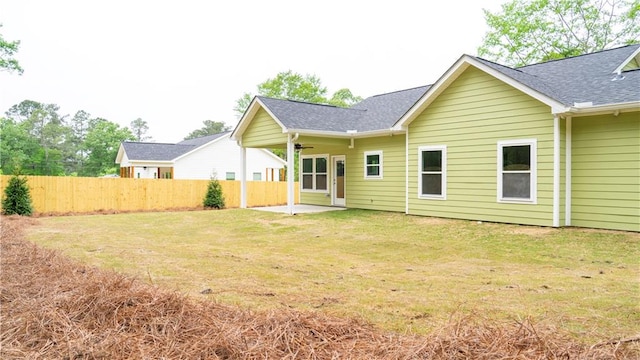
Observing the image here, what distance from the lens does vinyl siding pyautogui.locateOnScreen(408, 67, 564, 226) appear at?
30.5 feet

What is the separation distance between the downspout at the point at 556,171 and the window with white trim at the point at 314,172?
8.48 meters

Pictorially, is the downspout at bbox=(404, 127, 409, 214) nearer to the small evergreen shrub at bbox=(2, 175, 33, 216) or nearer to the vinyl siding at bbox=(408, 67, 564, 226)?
the vinyl siding at bbox=(408, 67, 564, 226)

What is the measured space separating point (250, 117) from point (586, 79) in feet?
36.0

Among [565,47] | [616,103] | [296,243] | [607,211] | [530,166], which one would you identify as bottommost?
[296,243]

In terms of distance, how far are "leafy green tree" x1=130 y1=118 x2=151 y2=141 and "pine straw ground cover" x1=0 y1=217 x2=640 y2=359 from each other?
216ft

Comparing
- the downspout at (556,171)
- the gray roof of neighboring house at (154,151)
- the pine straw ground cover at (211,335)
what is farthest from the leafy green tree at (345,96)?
the pine straw ground cover at (211,335)

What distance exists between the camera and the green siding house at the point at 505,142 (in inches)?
343

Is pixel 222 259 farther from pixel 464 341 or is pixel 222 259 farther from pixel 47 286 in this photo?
pixel 464 341

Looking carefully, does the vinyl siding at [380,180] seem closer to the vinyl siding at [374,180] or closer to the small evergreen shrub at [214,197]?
the vinyl siding at [374,180]

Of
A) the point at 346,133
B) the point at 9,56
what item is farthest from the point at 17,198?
the point at 346,133

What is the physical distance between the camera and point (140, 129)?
2527 inches

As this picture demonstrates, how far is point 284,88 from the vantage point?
35.0 meters

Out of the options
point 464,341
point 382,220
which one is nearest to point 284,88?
point 382,220

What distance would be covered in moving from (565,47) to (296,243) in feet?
76.4
